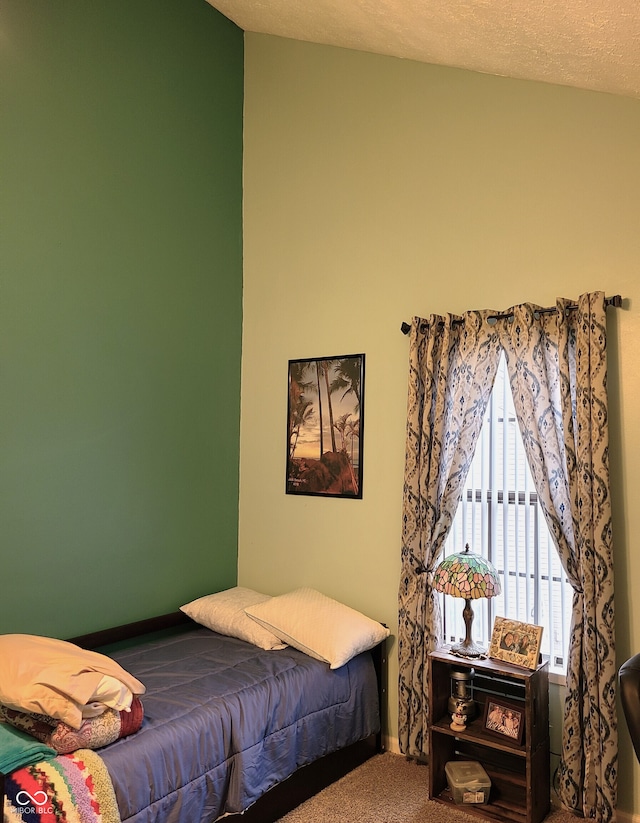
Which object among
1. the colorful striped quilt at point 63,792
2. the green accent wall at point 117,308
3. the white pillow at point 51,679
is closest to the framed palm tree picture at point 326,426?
the green accent wall at point 117,308

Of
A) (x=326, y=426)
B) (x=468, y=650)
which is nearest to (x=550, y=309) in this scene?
(x=326, y=426)

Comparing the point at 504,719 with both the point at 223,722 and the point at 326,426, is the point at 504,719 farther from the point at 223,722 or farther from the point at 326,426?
the point at 326,426

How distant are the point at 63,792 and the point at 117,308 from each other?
210 cm


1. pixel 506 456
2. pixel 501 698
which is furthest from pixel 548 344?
pixel 501 698

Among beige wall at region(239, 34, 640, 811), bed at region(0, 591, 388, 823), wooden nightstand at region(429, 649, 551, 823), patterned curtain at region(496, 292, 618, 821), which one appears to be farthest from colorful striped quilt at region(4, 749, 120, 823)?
patterned curtain at region(496, 292, 618, 821)

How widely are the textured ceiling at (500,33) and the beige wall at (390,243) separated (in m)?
0.22

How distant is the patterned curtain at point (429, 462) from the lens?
3076 mm

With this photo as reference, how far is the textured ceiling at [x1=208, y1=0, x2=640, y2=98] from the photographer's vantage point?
201 centimetres

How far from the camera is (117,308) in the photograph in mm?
3309

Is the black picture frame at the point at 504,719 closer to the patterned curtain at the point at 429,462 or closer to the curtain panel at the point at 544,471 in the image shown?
the curtain panel at the point at 544,471

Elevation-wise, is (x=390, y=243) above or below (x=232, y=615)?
above

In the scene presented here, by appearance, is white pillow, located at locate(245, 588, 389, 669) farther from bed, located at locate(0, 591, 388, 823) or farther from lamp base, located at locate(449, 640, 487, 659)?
lamp base, located at locate(449, 640, 487, 659)

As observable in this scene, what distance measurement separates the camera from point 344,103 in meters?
3.66

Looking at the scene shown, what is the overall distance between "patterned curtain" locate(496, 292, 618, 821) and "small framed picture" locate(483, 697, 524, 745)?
0.59ft
